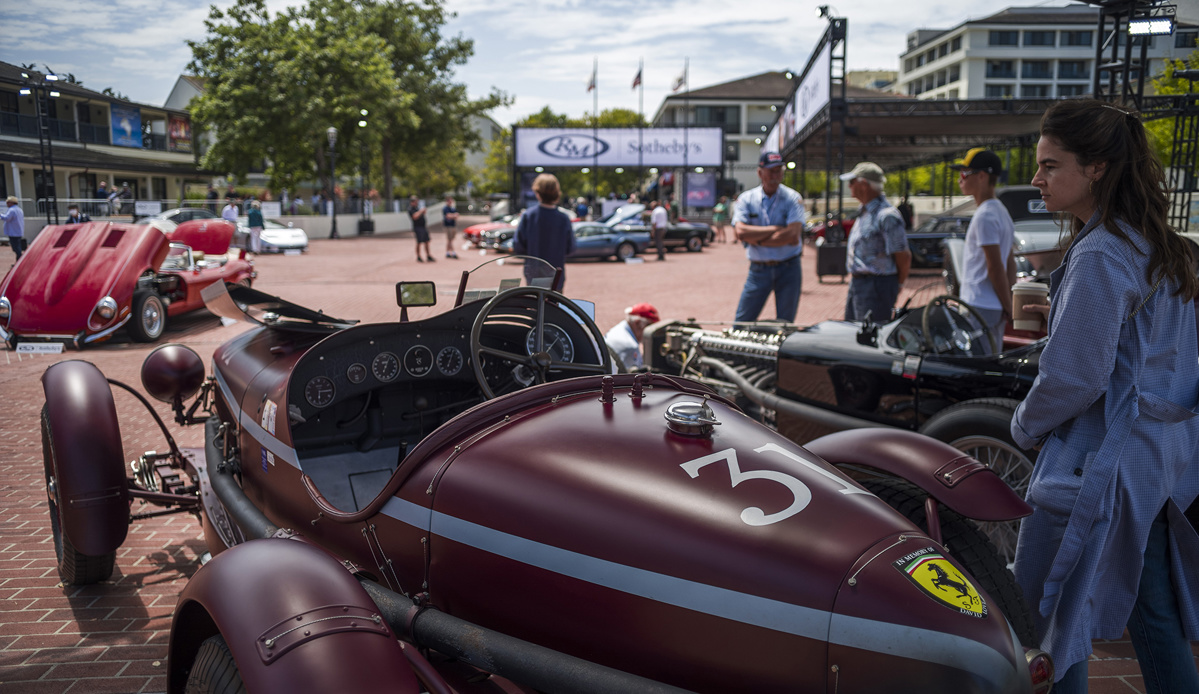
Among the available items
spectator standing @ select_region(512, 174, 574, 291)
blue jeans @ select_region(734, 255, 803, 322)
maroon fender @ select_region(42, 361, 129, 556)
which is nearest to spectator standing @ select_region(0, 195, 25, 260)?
spectator standing @ select_region(512, 174, 574, 291)

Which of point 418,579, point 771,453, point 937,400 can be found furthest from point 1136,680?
point 418,579

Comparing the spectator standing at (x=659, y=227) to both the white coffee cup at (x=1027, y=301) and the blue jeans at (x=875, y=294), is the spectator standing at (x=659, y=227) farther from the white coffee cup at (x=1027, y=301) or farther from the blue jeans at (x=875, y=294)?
the white coffee cup at (x=1027, y=301)

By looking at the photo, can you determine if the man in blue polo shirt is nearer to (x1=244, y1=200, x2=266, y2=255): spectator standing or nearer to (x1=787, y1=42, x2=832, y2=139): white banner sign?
(x1=787, y1=42, x2=832, y2=139): white banner sign

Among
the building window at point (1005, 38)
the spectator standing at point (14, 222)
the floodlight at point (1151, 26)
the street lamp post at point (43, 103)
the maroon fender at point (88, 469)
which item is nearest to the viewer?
the maroon fender at point (88, 469)

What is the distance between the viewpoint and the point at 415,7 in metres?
43.8

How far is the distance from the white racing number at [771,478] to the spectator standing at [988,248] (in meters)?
3.21

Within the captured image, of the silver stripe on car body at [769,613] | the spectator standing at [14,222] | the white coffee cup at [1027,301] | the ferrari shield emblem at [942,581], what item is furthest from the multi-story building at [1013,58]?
the silver stripe on car body at [769,613]

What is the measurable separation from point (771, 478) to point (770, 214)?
A: 16.9ft

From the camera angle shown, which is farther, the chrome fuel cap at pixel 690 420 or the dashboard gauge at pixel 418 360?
the dashboard gauge at pixel 418 360

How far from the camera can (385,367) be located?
333 centimetres

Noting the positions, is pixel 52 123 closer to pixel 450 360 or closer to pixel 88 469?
pixel 88 469

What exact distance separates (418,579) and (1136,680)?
2650 millimetres

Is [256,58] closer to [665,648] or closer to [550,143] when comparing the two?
[550,143]

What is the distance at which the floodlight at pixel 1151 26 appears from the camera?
716 centimetres
